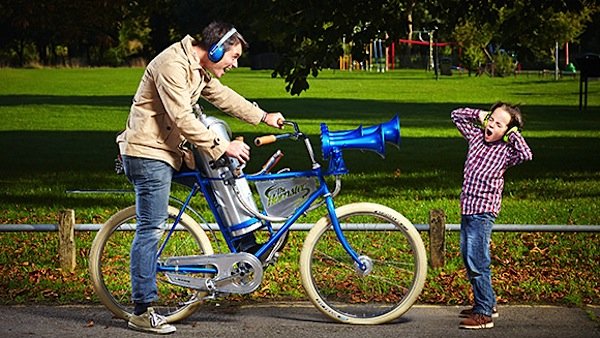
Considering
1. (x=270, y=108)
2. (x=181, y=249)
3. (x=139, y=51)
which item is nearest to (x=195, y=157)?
(x=181, y=249)

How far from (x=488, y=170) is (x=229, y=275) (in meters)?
1.64

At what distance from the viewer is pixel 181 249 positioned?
8398 millimetres

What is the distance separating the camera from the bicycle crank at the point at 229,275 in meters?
8.09

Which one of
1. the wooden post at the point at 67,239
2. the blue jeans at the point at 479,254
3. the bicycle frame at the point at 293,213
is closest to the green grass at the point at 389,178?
the wooden post at the point at 67,239

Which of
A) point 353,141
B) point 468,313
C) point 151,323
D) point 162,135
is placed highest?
point 162,135


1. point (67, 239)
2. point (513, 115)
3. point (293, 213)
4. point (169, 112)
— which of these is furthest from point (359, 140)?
point (67, 239)

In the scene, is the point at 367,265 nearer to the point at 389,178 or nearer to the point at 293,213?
the point at 293,213

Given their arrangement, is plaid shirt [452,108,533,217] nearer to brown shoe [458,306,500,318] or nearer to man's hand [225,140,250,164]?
brown shoe [458,306,500,318]

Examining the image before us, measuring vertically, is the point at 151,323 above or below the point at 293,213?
below

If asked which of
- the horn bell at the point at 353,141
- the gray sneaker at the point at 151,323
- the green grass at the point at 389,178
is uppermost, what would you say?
the horn bell at the point at 353,141

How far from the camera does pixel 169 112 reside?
25.4 ft

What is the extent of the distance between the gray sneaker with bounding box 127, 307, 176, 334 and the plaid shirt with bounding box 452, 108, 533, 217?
6.15ft

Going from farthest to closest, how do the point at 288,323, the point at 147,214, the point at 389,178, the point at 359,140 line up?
the point at 389,178, the point at 288,323, the point at 359,140, the point at 147,214

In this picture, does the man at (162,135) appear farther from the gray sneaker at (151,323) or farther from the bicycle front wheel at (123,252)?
the bicycle front wheel at (123,252)
